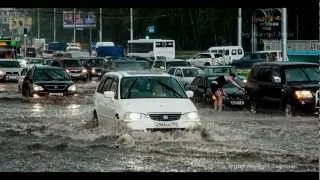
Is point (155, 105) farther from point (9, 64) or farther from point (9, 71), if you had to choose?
point (9, 64)

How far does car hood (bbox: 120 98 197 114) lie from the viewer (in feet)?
49.6

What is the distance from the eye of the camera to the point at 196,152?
1475 centimetres

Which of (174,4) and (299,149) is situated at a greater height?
(174,4)

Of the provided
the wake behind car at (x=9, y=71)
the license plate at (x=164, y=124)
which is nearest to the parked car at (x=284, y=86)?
the license plate at (x=164, y=124)

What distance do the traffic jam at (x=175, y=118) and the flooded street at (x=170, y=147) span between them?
23mm


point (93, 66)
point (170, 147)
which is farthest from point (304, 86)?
point (93, 66)

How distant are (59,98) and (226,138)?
13864mm

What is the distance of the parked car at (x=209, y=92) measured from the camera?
86.6 ft

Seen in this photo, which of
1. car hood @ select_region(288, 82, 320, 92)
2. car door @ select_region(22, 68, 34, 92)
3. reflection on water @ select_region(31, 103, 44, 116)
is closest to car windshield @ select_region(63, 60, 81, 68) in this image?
car door @ select_region(22, 68, 34, 92)

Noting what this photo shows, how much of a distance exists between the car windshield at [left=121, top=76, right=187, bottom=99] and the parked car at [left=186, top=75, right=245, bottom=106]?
965 cm

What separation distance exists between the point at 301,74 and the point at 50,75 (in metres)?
12.0
